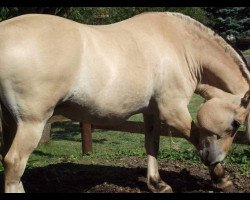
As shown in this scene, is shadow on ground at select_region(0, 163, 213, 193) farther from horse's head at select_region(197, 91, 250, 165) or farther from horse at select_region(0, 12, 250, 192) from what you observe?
horse's head at select_region(197, 91, 250, 165)

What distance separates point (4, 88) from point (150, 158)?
222 centimetres

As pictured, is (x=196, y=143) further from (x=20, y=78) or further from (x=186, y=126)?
(x=20, y=78)

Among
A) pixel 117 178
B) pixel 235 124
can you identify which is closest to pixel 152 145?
pixel 117 178

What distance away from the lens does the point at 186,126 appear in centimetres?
449

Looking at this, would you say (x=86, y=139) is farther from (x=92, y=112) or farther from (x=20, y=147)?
(x=20, y=147)

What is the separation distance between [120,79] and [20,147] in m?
1.13

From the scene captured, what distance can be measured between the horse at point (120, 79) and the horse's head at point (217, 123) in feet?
0.04

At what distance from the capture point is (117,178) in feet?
18.0

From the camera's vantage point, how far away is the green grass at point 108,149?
6.52 metres

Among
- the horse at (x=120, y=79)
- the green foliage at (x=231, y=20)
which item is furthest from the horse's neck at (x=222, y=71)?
the green foliage at (x=231, y=20)

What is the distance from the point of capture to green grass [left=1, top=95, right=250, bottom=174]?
6.52 meters

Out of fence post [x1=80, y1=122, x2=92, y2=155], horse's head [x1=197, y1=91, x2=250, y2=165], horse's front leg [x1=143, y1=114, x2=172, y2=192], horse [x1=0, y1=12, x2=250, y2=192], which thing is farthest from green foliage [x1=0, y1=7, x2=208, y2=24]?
horse's head [x1=197, y1=91, x2=250, y2=165]

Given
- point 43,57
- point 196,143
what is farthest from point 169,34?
point 43,57

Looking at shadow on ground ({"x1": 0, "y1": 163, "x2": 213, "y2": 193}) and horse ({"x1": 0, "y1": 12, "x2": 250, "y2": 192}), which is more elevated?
horse ({"x1": 0, "y1": 12, "x2": 250, "y2": 192})
